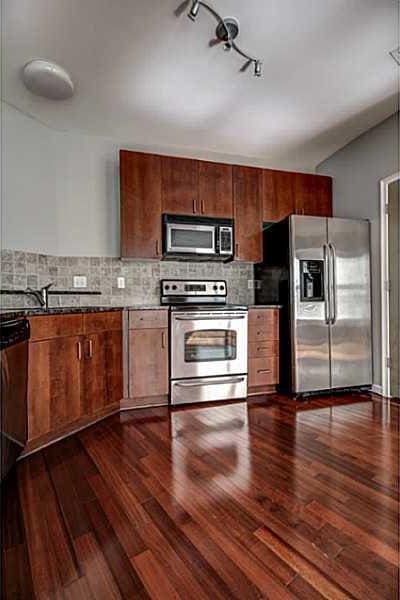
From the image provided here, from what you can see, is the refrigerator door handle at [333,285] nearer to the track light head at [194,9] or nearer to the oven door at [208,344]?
the oven door at [208,344]

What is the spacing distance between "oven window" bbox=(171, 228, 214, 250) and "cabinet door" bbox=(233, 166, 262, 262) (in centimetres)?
32

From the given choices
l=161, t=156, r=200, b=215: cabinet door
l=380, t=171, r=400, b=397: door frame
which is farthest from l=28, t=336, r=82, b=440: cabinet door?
l=380, t=171, r=400, b=397: door frame

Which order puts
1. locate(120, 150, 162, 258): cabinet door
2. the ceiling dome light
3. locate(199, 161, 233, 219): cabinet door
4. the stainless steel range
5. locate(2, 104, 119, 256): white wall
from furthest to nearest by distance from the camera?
locate(199, 161, 233, 219): cabinet door < locate(120, 150, 162, 258): cabinet door < the stainless steel range < locate(2, 104, 119, 256): white wall < the ceiling dome light

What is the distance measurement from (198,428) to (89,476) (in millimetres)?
889

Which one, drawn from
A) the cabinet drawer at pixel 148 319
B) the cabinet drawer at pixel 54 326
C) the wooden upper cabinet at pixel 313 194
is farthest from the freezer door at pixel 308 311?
the cabinet drawer at pixel 54 326

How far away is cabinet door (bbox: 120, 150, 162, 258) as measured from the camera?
3164 mm

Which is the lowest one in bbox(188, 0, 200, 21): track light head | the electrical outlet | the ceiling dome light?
the electrical outlet

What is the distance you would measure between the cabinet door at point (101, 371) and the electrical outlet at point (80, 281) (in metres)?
0.76

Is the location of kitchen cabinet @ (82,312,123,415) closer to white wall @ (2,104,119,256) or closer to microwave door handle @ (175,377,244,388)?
microwave door handle @ (175,377,244,388)

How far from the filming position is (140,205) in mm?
3203

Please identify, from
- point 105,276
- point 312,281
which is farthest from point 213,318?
point 105,276

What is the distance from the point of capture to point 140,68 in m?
2.39

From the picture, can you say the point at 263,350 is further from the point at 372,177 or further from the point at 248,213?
the point at 372,177

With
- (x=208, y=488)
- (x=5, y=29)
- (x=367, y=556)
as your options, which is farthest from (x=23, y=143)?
(x=367, y=556)
